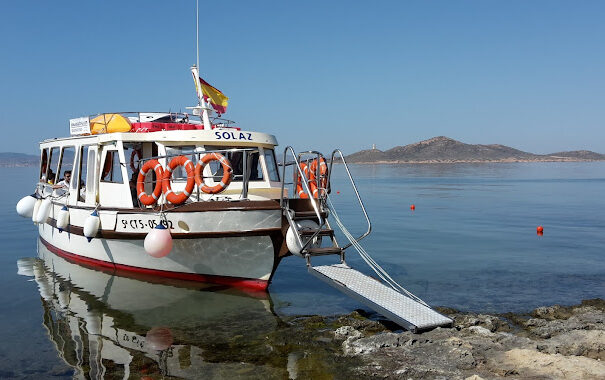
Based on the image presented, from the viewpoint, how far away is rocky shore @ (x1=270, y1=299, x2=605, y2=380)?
18.4 feet

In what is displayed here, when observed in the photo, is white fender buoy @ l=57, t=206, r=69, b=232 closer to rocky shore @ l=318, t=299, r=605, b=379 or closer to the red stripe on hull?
the red stripe on hull

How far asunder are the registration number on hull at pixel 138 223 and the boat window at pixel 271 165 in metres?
2.76

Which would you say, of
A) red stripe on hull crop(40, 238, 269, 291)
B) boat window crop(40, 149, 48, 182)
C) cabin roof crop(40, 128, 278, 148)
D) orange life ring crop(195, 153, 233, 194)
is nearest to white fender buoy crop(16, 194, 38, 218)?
boat window crop(40, 149, 48, 182)

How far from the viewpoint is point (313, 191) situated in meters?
10.3

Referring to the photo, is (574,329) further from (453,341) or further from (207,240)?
(207,240)

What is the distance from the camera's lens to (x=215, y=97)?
12633mm

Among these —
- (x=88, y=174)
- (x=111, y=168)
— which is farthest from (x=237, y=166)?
(x=88, y=174)

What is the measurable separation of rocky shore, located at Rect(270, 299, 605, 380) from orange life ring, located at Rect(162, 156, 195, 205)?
315 cm

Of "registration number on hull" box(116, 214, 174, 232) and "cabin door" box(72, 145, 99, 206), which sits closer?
"registration number on hull" box(116, 214, 174, 232)

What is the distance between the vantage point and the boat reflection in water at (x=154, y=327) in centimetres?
668

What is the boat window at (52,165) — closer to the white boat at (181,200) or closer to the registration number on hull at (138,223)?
the white boat at (181,200)

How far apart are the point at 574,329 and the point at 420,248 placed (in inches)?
329

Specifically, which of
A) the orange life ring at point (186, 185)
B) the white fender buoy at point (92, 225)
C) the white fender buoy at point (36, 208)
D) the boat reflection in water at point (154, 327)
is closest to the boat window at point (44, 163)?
the white fender buoy at point (36, 208)

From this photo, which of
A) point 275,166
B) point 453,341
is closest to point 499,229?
point 275,166
